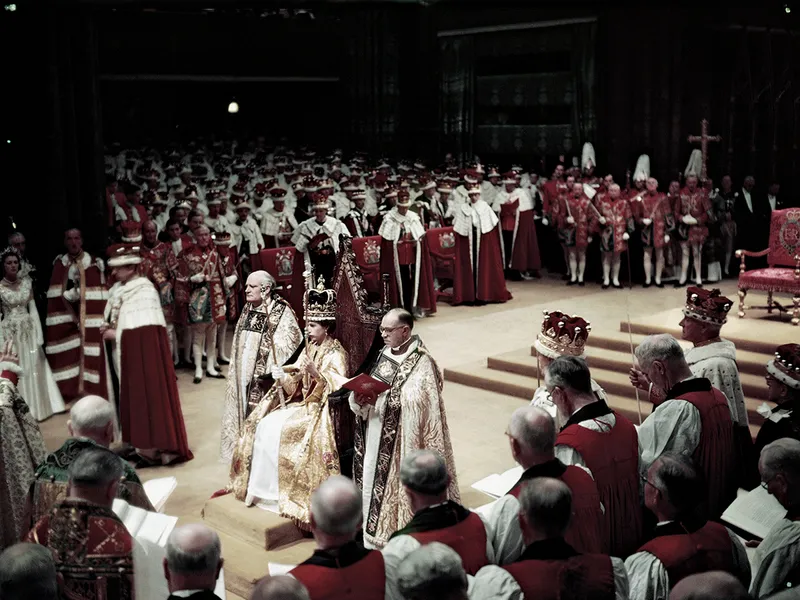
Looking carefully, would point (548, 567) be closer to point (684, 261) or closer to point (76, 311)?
point (76, 311)

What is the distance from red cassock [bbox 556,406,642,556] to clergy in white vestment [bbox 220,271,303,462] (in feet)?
9.75

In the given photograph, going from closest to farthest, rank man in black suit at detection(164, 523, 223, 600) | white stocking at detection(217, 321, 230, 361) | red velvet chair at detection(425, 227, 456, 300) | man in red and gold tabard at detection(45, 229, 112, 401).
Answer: man in black suit at detection(164, 523, 223, 600), man in red and gold tabard at detection(45, 229, 112, 401), white stocking at detection(217, 321, 230, 361), red velvet chair at detection(425, 227, 456, 300)

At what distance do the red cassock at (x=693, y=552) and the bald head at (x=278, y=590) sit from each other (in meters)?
1.53

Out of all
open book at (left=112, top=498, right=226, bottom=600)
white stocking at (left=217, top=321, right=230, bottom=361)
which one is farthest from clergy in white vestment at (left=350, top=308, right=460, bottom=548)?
white stocking at (left=217, top=321, right=230, bottom=361)

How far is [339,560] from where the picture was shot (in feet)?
11.9

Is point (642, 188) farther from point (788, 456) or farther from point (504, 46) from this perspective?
point (788, 456)

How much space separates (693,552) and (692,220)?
1210 cm

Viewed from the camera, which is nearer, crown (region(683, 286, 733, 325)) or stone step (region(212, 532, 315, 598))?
stone step (region(212, 532, 315, 598))

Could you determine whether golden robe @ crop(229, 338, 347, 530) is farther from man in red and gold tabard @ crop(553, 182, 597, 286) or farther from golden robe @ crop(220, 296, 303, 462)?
man in red and gold tabard @ crop(553, 182, 597, 286)

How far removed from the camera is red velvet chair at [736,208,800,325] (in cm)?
1080

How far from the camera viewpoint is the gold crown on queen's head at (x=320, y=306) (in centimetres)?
681

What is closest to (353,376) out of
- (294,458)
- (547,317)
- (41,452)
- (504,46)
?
(294,458)

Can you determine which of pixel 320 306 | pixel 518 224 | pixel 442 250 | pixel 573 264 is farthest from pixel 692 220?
pixel 320 306

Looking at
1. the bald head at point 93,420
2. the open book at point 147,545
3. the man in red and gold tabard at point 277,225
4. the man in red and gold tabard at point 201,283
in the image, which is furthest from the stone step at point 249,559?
the man in red and gold tabard at point 277,225
